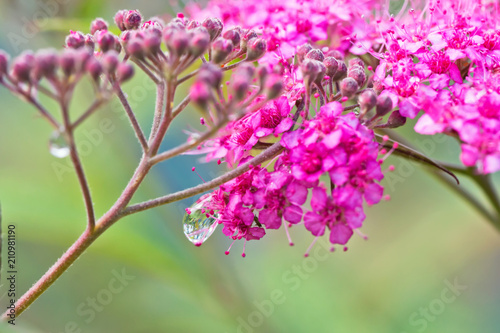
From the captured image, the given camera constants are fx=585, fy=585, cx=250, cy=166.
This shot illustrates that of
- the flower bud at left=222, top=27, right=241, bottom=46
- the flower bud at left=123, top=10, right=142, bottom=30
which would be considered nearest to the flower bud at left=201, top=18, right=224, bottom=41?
the flower bud at left=222, top=27, right=241, bottom=46

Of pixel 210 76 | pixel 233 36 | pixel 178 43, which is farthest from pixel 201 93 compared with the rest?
pixel 233 36

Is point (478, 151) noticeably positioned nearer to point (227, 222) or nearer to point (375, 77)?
point (375, 77)

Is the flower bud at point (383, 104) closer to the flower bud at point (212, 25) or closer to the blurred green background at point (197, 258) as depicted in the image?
the flower bud at point (212, 25)

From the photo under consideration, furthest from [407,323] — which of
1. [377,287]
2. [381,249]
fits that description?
[381,249]

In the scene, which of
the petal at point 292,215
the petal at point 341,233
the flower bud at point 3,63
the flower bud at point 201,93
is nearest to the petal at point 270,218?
the petal at point 292,215

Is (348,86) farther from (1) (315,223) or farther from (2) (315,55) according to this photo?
(1) (315,223)
